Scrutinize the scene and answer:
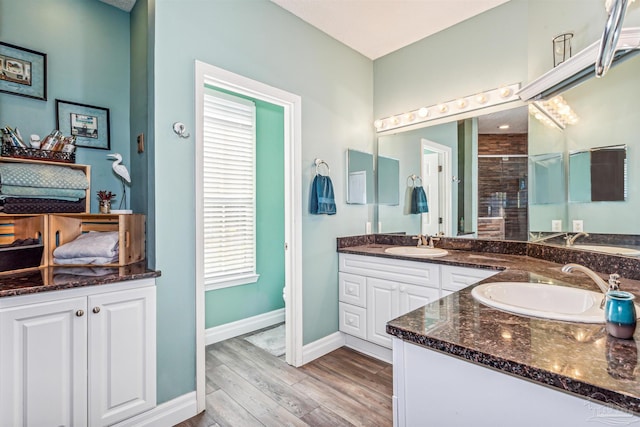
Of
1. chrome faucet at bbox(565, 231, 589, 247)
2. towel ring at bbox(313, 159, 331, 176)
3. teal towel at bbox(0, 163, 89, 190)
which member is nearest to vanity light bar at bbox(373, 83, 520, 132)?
towel ring at bbox(313, 159, 331, 176)

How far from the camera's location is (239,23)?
6.97 ft

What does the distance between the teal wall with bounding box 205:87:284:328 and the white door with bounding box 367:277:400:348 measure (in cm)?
125

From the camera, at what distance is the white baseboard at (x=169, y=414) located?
1680mm

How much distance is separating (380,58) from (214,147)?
1.88 m

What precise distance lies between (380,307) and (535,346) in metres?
1.81

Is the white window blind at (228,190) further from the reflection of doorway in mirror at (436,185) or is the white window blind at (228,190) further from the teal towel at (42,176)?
the reflection of doorway in mirror at (436,185)

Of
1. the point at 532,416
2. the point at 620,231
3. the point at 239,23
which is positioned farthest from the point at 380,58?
the point at 532,416

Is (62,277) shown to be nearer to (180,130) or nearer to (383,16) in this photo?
(180,130)

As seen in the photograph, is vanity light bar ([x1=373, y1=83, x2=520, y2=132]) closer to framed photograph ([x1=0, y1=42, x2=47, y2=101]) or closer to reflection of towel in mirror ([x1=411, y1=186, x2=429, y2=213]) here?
reflection of towel in mirror ([x1=411, y1=186, x2=429, y2=213])

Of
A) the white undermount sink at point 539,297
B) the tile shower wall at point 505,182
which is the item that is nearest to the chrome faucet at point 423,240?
the tile shower wall at point 505,182

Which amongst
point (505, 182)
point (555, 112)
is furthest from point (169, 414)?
point (555, 112)

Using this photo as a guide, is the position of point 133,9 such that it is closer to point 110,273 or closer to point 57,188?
point 57,188

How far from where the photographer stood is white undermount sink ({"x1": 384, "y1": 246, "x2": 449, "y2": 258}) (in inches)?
93.6

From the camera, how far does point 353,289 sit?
8.96ft
